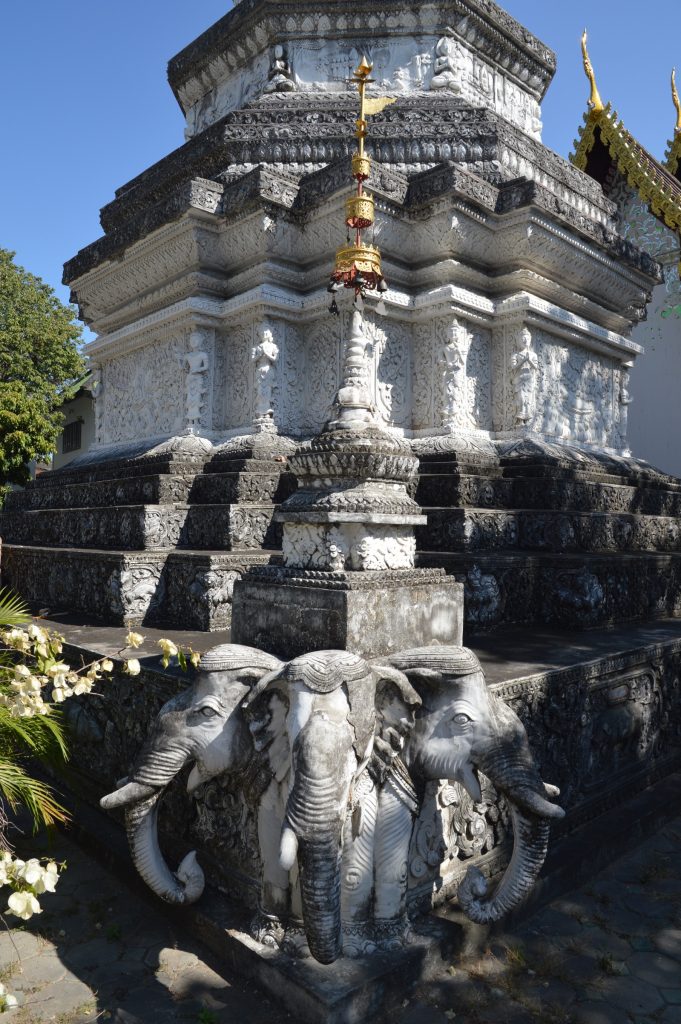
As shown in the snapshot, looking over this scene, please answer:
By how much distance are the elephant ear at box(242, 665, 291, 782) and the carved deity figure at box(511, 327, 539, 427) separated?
4.75 m

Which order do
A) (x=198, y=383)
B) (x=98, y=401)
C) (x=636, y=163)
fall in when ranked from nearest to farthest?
(x=198, y=383), (x=98, y=401), (x=636, y=163)

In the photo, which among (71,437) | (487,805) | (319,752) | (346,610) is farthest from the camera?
(71,437)

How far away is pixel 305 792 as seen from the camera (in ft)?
8.14

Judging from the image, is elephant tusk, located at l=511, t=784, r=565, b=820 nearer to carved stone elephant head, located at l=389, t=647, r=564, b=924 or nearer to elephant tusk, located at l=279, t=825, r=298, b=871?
carved stone elephant head, located at l=389, t=647, r=564, b=924

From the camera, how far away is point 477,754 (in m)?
2.79

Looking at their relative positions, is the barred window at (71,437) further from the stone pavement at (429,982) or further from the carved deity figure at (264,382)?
the stone pavement at (429,982)

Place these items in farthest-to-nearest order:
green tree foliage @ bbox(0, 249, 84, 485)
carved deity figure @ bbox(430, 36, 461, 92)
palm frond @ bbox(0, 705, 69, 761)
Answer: green tree foliage @ bbox(0, 249, 84, 485) < carved deity figure @ bbox(430, 36, 461, 92) < palm frond @ bbox(0, 705, 69, 761)

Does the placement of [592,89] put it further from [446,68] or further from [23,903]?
[23,903]

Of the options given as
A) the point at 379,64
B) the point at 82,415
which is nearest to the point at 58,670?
the point at 379,64

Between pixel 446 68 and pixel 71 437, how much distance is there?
58.8 feet

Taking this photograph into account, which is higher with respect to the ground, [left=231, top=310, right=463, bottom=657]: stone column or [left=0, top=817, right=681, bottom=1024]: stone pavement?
[left=231, top=310, right=463, bottom=657]: stone column

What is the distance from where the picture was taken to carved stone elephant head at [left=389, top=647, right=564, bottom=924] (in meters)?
2.72

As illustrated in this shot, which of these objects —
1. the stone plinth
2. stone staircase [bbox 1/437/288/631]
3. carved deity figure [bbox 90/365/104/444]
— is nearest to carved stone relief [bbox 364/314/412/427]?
stone staircase [bbox 1/437/288/631]

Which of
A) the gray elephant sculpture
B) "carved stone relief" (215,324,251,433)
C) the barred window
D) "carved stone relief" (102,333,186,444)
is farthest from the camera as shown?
the barred window
